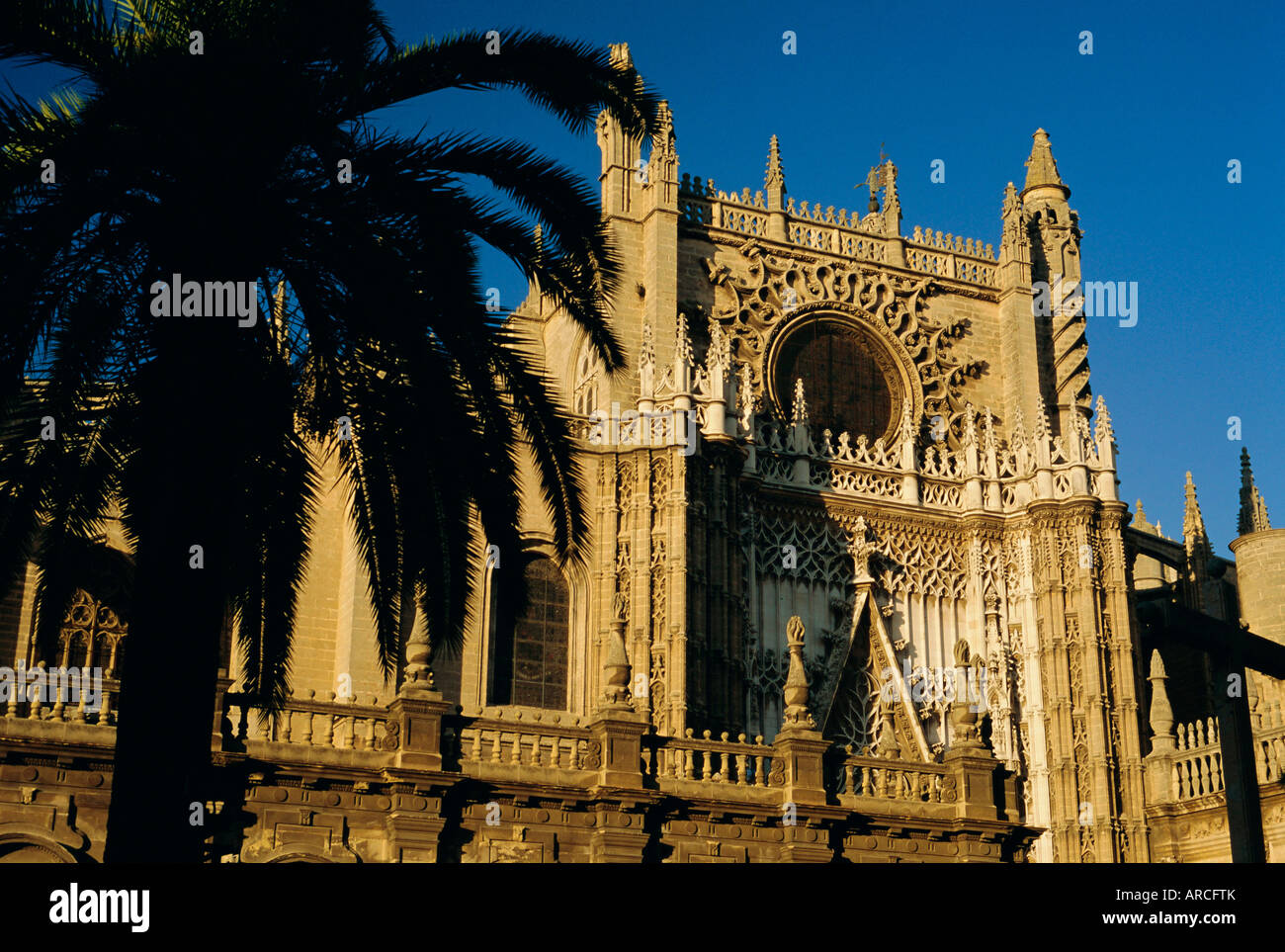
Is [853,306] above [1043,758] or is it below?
above

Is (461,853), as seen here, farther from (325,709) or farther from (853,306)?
(853,306)

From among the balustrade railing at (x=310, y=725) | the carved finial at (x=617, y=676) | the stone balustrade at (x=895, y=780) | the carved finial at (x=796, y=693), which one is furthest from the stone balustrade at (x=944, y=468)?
the balustrade railing at (x=310, y=725)

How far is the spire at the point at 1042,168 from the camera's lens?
135 ft

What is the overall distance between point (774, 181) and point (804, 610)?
33.2 ft

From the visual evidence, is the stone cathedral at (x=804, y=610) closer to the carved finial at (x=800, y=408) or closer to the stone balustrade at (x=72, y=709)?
the carved finial at (x=800, y=408)

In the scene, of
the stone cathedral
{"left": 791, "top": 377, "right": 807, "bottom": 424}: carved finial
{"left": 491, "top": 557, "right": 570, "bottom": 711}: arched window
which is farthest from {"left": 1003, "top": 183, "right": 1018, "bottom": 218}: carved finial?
{"left": 491, "top": 557, "right": 570, "bottom": 711}: arched window

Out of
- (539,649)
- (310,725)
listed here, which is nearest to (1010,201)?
(539,649)

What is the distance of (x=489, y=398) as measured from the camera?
15.9 meters

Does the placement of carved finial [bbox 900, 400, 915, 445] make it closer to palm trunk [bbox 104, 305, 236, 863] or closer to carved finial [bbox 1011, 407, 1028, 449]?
carved finial [bbox 1011, 407, 1028, 449]

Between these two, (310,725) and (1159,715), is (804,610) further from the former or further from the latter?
(310,725)
